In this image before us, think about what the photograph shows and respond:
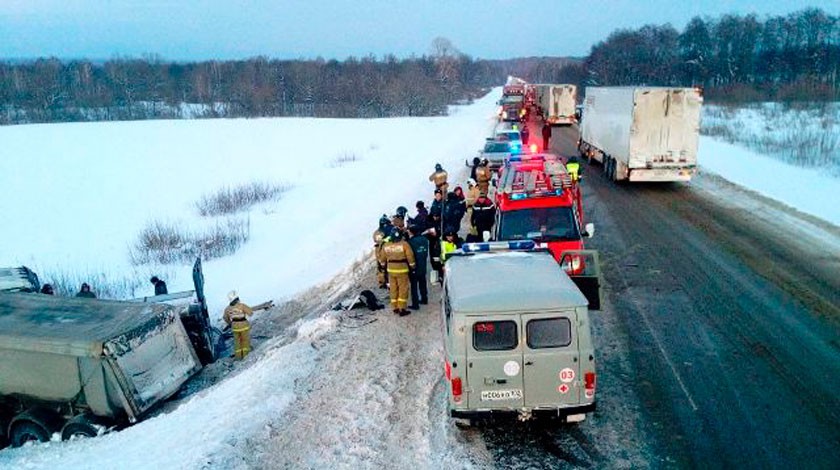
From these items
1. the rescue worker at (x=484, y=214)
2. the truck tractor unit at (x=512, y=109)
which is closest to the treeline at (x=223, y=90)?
the truck tractor unit at (x=512, y=109)

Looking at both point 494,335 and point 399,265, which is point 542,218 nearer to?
point 399,265

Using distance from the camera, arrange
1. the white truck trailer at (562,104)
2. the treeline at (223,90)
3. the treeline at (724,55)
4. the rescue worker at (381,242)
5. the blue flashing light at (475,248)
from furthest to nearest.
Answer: the treeline at (223,90)
the treeline at (724,55)
the white truck trailer at (562,104)
the rescue worker at (381,242)
the blue flashing light at (475,248)

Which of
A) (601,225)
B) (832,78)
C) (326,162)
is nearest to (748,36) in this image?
(832,78)

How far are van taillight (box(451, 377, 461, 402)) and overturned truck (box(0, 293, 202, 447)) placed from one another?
19.4ft

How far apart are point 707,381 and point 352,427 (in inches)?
201

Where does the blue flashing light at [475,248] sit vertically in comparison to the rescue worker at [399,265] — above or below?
above

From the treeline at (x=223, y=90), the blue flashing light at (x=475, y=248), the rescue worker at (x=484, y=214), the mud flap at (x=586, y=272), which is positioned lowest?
the mud flap at (x=586, y=272)

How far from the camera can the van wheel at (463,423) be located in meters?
6.87

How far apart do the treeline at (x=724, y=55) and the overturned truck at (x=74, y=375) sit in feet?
210

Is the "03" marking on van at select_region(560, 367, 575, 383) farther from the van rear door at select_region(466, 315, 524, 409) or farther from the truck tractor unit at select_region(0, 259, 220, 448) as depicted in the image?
the truck tractor unit at select_region(0, 259, 220, 448)

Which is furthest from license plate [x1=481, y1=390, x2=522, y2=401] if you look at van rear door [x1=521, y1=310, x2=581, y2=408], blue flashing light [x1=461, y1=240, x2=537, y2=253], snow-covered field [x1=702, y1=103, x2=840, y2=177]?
snow-covered field [x1=702, y1=103, x2=840, y2=177]

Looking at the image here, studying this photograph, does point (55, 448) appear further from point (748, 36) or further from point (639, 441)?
point (748, 36)

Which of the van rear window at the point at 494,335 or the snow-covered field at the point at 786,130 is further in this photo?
the snow-covered field at the point at 786,130

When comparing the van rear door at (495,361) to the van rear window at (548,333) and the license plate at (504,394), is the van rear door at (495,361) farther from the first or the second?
the van rear window at (548,333)
